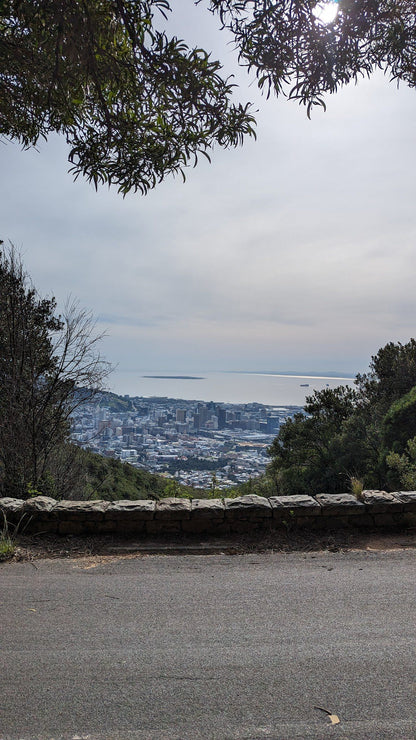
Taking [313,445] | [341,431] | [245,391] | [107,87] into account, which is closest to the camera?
[107,87]

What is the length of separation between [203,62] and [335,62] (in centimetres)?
108

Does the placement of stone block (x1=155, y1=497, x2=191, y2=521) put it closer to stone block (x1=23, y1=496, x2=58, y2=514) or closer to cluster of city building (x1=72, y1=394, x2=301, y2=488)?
stone block (x1=23, y1=496, x2=58, y2=514)

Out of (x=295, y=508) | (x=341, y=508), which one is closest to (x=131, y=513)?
(x=295, y=508)

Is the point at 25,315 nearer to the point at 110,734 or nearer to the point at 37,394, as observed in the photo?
the point at 37,394

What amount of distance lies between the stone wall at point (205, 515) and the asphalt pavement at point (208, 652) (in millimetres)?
790

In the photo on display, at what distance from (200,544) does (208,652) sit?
200cm

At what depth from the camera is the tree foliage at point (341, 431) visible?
1606 centimetres

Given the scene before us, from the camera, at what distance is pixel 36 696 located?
6.87 ft

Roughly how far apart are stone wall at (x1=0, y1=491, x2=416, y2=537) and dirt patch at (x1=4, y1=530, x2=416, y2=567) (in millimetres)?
108

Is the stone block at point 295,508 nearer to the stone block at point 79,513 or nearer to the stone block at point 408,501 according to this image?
the stone block at point 408,501

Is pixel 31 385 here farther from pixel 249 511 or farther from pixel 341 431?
pixel 341 431

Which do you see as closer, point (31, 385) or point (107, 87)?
point (107, 87)

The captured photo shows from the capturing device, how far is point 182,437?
23.4 metres

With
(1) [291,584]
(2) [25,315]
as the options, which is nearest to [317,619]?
(1) [291,584]
